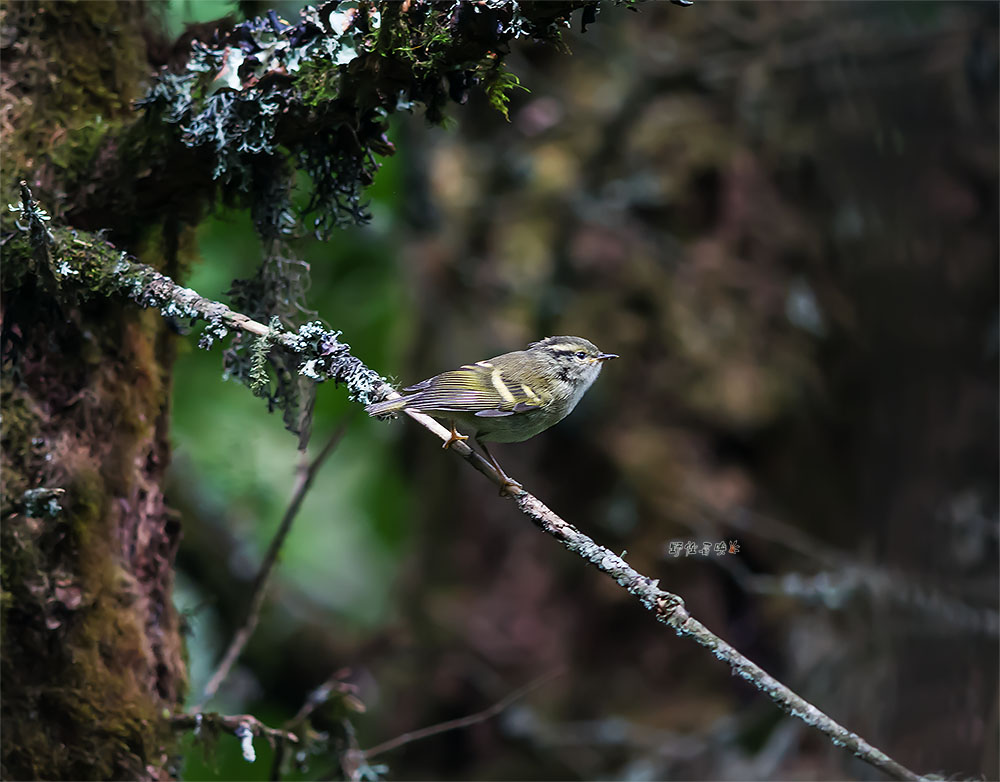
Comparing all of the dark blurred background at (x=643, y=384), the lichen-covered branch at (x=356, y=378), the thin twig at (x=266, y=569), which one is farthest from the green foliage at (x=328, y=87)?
the dark blurred background at (x=643, y=384)

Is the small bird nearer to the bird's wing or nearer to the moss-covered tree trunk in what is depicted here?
the bird's wing

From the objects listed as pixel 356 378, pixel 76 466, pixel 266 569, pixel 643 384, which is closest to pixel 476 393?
pixel 356 378

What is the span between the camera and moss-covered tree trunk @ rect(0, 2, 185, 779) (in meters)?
2.25

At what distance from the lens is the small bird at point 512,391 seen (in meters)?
2.10

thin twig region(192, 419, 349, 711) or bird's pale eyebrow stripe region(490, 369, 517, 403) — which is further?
thin twig region(192, 419, 349, 711)

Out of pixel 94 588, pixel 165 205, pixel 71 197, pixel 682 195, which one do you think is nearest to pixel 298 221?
pixel 165 205

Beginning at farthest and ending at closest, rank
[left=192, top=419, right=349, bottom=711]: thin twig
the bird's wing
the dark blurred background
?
1. the dark blurred background
2. [left=192, top=419, right=349, bottom=711]: thin twig
3. the bird's wing

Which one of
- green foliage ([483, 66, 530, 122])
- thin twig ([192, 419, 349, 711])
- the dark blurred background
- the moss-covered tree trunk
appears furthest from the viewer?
the dark blurred background

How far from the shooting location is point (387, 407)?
1.79 m

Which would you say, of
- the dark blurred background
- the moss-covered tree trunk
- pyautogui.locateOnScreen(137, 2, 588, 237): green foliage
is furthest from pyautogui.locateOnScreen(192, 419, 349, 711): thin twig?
the dark blurred background

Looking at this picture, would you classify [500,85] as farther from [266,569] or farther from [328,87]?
[266,569]

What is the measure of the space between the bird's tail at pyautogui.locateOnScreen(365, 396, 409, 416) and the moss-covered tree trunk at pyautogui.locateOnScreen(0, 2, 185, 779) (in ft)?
2.78

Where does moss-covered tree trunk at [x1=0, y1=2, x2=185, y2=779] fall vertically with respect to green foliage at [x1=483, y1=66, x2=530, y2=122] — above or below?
below

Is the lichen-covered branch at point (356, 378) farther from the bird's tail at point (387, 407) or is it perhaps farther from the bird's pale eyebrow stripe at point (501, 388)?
the bird's pale eyebrow stripe at point (501, 388)
